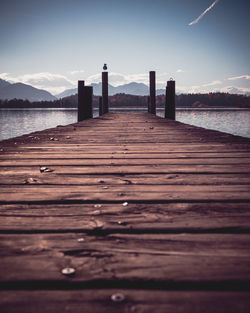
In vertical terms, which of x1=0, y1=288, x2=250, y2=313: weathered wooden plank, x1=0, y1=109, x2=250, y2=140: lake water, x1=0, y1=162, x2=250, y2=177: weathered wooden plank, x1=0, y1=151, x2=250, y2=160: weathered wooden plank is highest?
x1=0, y1=109, x2=250, y2=140: lake water

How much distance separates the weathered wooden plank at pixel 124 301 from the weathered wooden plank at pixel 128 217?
384 mm

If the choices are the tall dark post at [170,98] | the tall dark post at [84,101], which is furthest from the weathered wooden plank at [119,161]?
the tall dark post at [170,98]

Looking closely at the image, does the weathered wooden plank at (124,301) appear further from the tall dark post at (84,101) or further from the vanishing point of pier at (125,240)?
the tall dark post at (84,101)

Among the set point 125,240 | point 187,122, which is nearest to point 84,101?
point 125,240

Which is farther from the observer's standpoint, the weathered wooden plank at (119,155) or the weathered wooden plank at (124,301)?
the weathered wooden plank at (119,155)

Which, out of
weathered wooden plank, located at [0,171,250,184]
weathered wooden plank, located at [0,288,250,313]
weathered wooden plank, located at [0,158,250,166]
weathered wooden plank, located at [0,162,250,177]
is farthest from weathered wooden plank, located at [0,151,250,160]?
weathered wooden plank, located at [0,288,250,313]

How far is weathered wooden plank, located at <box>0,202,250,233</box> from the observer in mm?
1150

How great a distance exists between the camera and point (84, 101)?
9.79 m

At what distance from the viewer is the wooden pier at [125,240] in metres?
0.74

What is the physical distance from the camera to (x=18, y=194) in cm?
160

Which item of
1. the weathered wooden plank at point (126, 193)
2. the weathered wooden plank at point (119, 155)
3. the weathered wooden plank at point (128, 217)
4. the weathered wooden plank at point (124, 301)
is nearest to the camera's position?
the weathered wooden plank at point (124, 301)

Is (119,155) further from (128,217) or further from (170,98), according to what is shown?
(170,98)

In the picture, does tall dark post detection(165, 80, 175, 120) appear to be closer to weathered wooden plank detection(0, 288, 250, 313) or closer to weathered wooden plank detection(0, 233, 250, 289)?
weathered wooden plank detection(0, 233, 250, 289)

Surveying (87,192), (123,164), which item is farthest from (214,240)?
(123,164)
